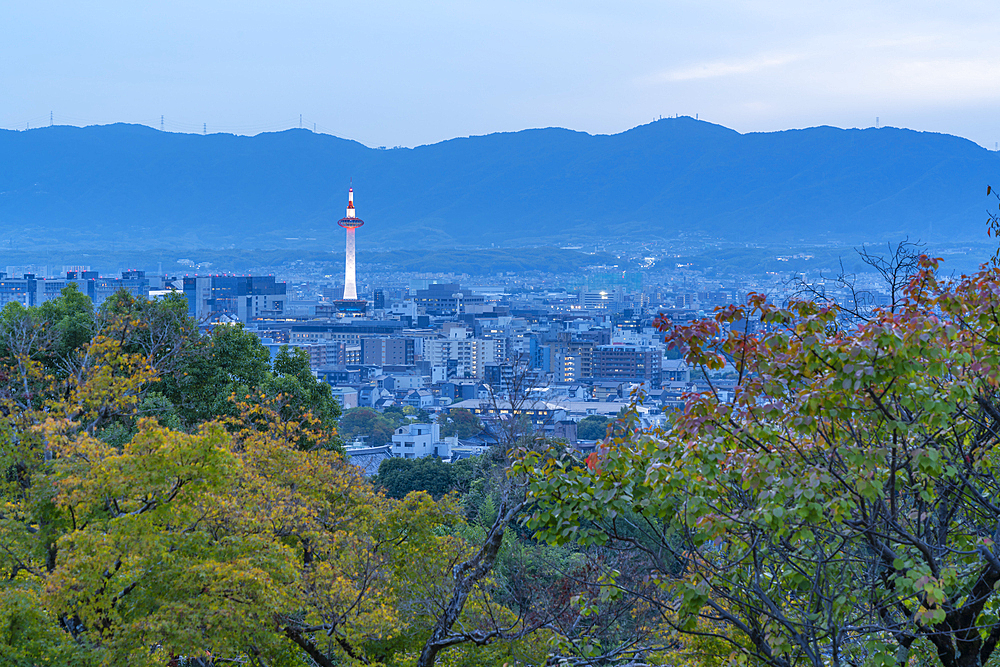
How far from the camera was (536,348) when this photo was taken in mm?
109500

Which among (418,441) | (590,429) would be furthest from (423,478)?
(590,429)

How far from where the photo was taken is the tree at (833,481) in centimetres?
406

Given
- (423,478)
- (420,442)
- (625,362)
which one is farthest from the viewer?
(625,362)

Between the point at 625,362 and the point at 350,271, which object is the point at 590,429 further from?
the point at 350,271

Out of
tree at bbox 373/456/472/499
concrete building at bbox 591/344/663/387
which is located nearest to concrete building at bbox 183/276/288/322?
concrete building at bbox 591/344/663/387

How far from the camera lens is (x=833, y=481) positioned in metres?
4.07

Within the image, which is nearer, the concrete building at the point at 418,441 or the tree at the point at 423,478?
the tree at the point at 423,478

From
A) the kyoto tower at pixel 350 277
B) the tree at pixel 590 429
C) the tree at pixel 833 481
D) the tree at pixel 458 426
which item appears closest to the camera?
the tree at pixel 833 481

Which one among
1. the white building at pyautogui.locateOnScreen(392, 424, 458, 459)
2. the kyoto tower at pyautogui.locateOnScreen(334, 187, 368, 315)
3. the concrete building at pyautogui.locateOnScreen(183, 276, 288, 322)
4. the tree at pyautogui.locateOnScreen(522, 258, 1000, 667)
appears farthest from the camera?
the kyoto tower at pyautogui.locateOnScreen(334, 187, 368, 315)

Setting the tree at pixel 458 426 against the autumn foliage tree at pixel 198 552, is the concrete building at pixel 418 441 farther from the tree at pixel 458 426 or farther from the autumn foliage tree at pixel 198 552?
the autumn foliage tree at pixel 198 552

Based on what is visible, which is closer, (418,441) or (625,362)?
(418,441)

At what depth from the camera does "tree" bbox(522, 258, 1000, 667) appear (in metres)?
4.06

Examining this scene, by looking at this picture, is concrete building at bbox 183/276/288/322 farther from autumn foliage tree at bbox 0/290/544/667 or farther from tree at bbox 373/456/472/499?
autumn foliage tree at bbox 0/290/544/667

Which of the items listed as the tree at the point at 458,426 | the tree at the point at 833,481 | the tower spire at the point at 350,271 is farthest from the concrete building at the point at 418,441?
the tower spire at the point at 350,271
